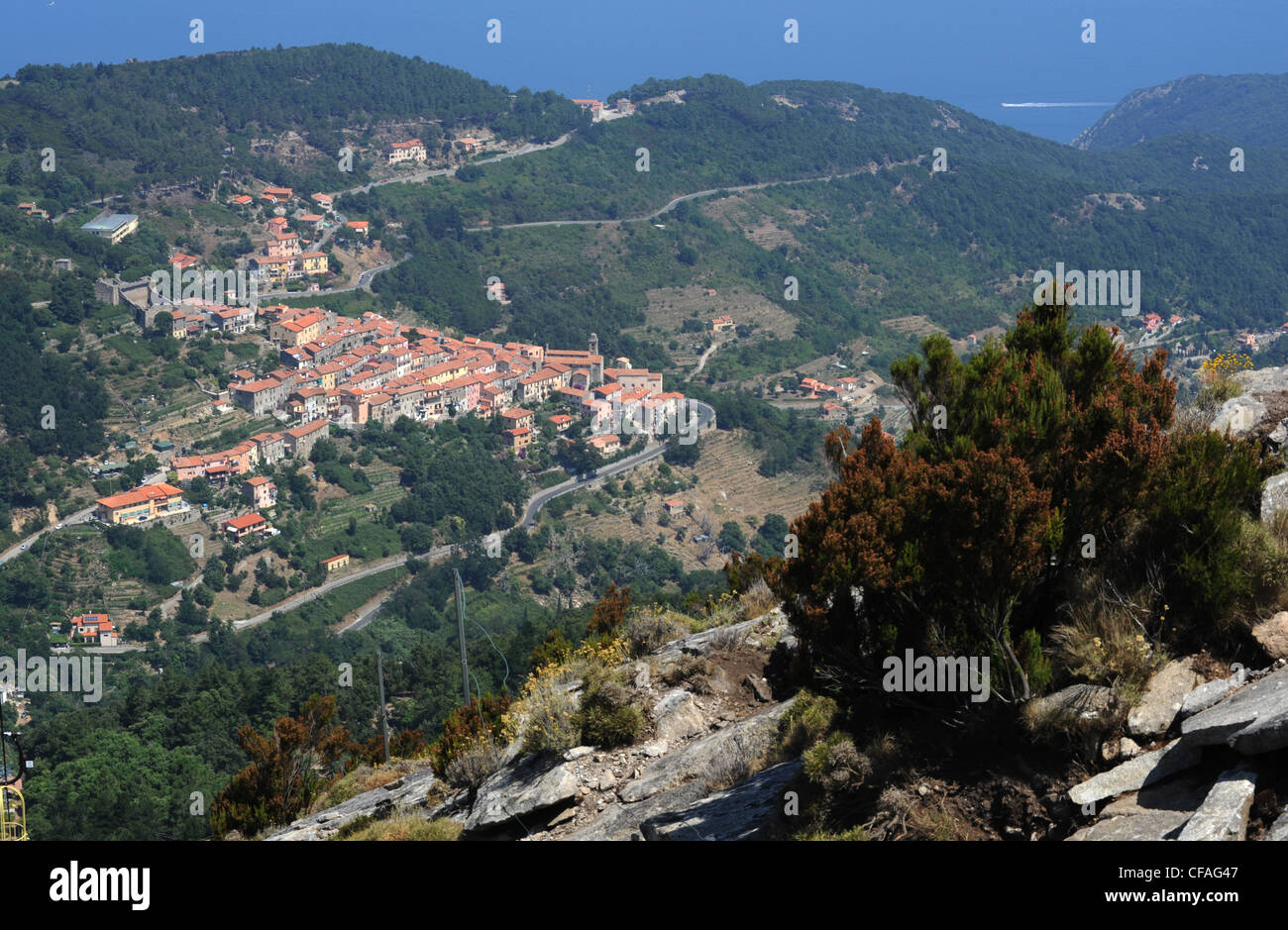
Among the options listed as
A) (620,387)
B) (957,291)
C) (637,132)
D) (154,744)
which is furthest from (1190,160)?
(154,744)

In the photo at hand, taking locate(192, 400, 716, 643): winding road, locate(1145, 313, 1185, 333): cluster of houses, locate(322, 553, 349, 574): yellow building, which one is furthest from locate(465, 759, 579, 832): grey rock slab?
locate(1145, 313, 1185, 333): cluster of houses

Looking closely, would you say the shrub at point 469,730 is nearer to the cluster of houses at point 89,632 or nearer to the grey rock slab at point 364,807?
the grey rock slab at point 364,807

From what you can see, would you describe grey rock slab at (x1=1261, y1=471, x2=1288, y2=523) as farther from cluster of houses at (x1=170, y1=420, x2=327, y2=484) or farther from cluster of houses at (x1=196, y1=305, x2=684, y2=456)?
cluster of houses at (x1=196, y1=305, x2=684, y2=456)

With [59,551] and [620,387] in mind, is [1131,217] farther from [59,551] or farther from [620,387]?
[59,551]

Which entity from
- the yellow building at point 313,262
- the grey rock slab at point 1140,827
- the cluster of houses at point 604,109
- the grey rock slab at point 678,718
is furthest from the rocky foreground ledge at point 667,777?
the cluster of houses at point 604,109

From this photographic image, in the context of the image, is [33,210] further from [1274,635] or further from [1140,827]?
[1140,827]

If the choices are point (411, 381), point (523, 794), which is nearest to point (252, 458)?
point (411, 381)

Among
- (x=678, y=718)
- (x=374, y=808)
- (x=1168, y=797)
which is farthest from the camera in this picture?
(x=374, y=808)
